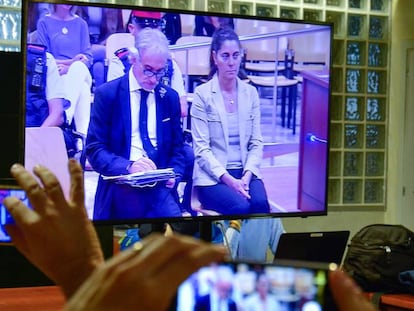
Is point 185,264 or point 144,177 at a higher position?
point 185,264

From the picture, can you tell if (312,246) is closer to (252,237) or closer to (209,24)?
(252,237)

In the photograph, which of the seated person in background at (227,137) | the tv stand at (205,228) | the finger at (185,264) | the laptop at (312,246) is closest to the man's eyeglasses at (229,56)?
the seated person in background at (227,137)

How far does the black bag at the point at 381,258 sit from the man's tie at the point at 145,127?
0.92 m

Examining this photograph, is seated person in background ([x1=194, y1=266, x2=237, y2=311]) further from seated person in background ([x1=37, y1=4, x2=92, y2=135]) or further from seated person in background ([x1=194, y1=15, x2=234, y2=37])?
seated person in background ([x1=194, y1=15, x2=234, y2=37])

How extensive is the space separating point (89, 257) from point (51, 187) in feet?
0.24

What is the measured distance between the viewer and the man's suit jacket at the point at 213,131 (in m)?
2.31

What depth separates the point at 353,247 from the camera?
257cm

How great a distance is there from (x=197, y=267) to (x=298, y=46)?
2191 mm

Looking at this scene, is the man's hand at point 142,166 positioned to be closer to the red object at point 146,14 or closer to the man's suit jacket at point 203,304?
the red object at point 146,14

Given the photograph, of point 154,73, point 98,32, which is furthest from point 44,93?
point 154,73

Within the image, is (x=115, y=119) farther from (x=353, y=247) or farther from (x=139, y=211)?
(x=353, y=247)

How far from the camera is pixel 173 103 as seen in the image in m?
2.26

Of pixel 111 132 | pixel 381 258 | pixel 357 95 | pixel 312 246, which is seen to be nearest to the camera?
pixel 312 246

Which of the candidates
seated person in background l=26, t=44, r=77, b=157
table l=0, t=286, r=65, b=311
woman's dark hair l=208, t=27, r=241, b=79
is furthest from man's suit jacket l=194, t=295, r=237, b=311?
woman's dark hair l=208, t=27, r=241, b=79
